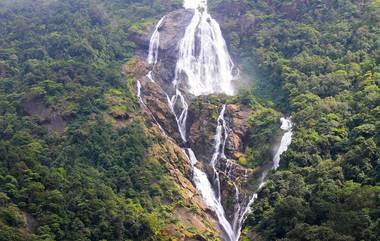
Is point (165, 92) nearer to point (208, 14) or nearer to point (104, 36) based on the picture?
point (104, 36)

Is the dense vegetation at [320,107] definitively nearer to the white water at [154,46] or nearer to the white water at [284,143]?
the white water at [284,143]

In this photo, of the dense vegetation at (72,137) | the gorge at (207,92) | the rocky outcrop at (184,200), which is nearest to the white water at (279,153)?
the gorge at (207,92)

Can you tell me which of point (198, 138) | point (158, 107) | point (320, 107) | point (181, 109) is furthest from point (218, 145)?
point (320, 107)

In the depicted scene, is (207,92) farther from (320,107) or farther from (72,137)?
(72,137)


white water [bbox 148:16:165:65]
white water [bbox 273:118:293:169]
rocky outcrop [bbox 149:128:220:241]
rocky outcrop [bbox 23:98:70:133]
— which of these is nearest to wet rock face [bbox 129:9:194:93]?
white water [bbox 148:16:165:65]

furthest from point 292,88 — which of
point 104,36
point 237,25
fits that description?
point 104,36
